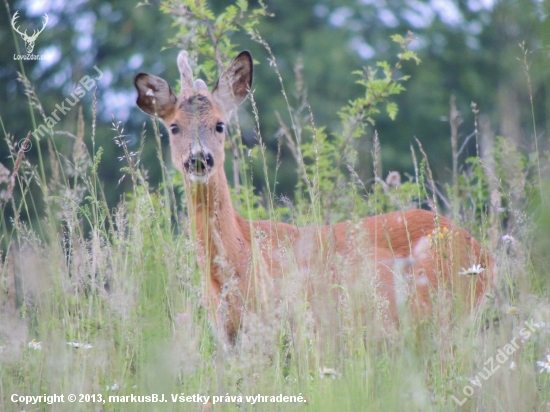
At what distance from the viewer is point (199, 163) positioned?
466 cm

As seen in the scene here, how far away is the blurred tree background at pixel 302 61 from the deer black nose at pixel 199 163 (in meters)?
7.91

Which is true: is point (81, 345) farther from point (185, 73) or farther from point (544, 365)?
point (185, 73)

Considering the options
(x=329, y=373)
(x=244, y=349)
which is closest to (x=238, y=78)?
(x=244, y=349)

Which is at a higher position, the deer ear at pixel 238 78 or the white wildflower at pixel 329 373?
the deer ear at pixel 238 78

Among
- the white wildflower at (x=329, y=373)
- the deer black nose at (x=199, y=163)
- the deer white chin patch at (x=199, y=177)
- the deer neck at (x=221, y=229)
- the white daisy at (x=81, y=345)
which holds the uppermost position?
the deer black nose at (x=199, y=163)

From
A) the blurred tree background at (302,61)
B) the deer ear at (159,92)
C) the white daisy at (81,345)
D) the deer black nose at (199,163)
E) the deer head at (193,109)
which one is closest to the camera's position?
the white daisy at (81,345)

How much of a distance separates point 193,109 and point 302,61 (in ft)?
28.8

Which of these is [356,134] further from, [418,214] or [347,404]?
[347,404]

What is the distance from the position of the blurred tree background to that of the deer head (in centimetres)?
731

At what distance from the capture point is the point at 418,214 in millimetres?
5133

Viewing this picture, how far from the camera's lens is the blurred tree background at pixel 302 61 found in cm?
1388

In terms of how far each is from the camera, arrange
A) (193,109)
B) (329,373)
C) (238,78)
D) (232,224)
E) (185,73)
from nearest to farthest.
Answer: (329,373) < (232,224) < (193,109) < (185,73) < (238,78)

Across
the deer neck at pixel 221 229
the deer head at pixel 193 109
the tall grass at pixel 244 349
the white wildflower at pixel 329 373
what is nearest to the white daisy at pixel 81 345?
the tall grass at pixel 244 349

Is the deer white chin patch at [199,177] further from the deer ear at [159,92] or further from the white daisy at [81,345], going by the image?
the white daisy at [81,345]
